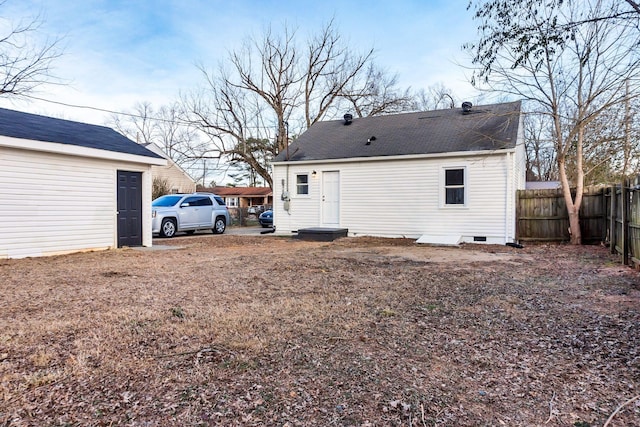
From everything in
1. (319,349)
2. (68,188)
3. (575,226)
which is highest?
(68,188)

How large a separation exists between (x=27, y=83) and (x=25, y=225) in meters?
9.92

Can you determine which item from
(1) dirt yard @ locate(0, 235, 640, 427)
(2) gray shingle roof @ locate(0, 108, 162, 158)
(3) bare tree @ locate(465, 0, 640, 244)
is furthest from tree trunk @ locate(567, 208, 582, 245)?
(2) gray shingle roof @ locate(0, 108, 162, 158)

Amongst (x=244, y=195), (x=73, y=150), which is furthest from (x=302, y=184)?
(x=244, y=195)

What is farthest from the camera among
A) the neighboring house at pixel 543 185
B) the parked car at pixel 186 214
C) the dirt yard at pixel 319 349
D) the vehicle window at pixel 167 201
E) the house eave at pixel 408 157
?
the neighboring house at pixel 543 185

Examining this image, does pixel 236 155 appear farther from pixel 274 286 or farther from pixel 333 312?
pixel 333 312

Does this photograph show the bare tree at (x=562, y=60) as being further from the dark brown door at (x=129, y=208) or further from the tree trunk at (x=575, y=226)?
the dark brown door at (x=129, y=208)

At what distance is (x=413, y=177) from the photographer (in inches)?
477

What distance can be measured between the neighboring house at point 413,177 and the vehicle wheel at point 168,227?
3600 millimetres

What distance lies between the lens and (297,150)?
14516mm

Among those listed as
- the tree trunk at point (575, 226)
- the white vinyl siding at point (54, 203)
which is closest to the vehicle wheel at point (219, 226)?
the white vinyl siding at point (54, 203)

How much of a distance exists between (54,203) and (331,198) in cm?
790

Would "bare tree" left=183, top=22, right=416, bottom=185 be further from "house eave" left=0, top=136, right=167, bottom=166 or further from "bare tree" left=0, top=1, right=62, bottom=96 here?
"house eave" left=0, top=136, right=167, bottom=166

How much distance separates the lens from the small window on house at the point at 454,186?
38.0 feet

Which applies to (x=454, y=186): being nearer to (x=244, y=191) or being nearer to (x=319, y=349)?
(x=319, y=349)
